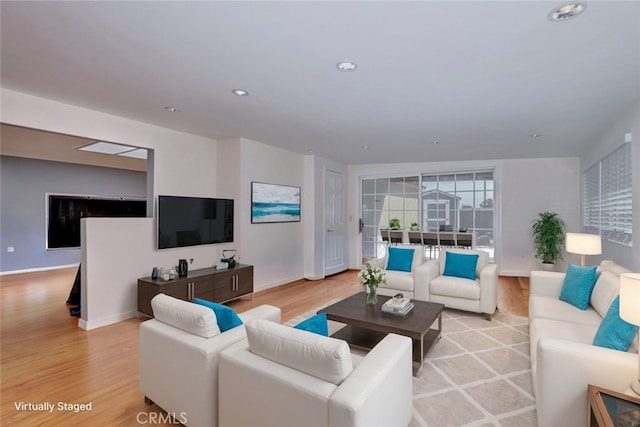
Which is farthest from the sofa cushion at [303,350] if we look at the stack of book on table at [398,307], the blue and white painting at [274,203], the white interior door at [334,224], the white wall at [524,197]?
the white wall at [524,197]

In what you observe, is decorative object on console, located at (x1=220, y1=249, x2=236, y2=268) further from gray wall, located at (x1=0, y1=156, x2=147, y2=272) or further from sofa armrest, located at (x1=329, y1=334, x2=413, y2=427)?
gray wall, located at (x1=0, y1=156, x2=147, y2=272)

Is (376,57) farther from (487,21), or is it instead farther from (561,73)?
(561,73)

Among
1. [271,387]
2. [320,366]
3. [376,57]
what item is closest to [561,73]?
[376,57]

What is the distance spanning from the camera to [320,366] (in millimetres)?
1475

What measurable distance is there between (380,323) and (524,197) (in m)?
5.32

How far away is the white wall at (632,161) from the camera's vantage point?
3043mm

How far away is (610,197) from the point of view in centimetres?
407

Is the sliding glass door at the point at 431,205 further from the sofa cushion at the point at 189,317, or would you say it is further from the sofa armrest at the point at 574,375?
the sofa cushion at the point at 189,317

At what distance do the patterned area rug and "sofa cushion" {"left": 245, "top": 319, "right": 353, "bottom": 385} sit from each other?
1.02 m

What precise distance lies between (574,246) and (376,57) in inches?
124

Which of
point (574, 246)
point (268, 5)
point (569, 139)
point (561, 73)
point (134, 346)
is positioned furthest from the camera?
point (569, 139)

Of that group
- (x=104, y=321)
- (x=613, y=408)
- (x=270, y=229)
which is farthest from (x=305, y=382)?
(x=270, y=229)

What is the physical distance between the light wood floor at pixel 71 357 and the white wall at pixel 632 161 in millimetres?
1291

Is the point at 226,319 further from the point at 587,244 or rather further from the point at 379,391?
the point at 587,244
